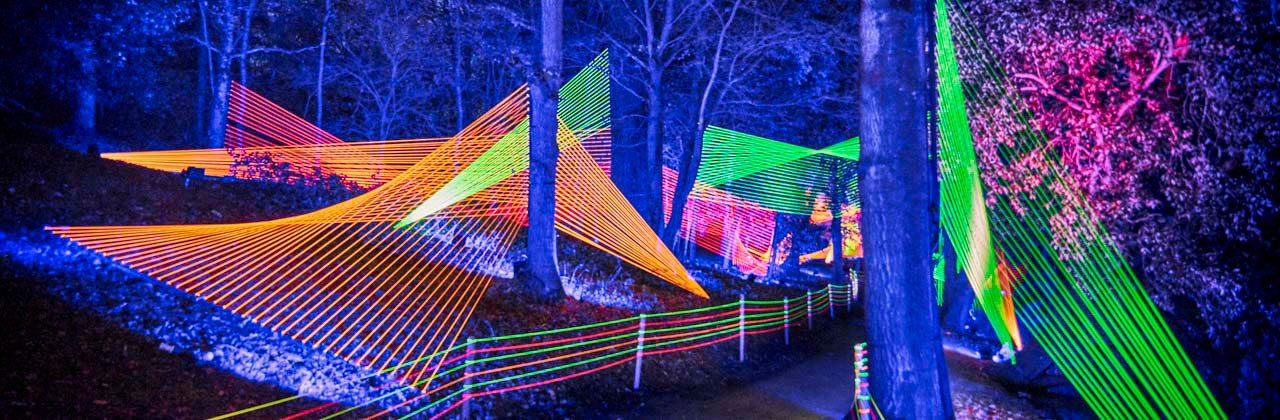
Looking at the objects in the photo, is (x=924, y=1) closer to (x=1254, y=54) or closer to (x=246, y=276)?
(x=1254, y=54)

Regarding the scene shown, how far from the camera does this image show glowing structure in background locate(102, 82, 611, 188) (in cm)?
1527

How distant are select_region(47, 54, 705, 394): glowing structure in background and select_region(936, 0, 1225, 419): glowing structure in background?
6334 millimetres

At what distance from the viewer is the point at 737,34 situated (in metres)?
15.8

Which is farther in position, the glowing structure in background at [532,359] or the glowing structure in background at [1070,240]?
the glowing structure in background at [1070,240]

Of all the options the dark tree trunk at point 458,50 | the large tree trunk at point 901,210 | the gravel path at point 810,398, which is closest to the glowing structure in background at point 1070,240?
the gravel path at point 810,398

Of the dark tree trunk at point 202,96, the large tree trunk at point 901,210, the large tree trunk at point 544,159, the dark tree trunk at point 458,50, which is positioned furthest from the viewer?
the dark tree trunk at point 202,96

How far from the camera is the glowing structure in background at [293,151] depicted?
1527cm

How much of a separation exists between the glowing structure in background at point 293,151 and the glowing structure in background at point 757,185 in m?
3.80

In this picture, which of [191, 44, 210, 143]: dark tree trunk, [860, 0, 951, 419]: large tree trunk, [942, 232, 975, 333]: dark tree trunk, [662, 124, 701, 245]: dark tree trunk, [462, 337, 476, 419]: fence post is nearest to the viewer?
[860, 0, 951, 419]: large tree trunk

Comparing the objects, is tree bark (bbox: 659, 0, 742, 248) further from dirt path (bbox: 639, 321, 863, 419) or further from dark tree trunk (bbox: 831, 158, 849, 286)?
dark tree trunk (bbox: 831, 158, 849, 286)

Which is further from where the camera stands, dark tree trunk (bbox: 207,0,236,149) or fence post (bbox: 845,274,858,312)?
fence post (bbox: 845,274,858,312)

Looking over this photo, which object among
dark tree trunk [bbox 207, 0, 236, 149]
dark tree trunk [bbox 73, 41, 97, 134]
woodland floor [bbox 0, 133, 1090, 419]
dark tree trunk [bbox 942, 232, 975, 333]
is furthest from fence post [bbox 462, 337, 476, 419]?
dark tree trunk [bbox 73, 41, 97, 134]

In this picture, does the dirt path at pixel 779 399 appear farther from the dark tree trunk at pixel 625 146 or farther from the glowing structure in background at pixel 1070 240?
the dark tree trunk at pixel 625 146

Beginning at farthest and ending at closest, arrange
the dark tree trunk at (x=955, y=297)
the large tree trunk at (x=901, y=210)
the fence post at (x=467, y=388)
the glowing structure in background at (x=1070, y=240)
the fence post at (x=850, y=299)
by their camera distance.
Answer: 1. the fence post at (x=850, y=299)
2. the dark tree trunk at (x=955, y=297)
3. the glowing structure in background at (x=1070, y=240)
4. the fence post at (x=467, y=388)
5. the large tree trunk at (x=901, y=210)
